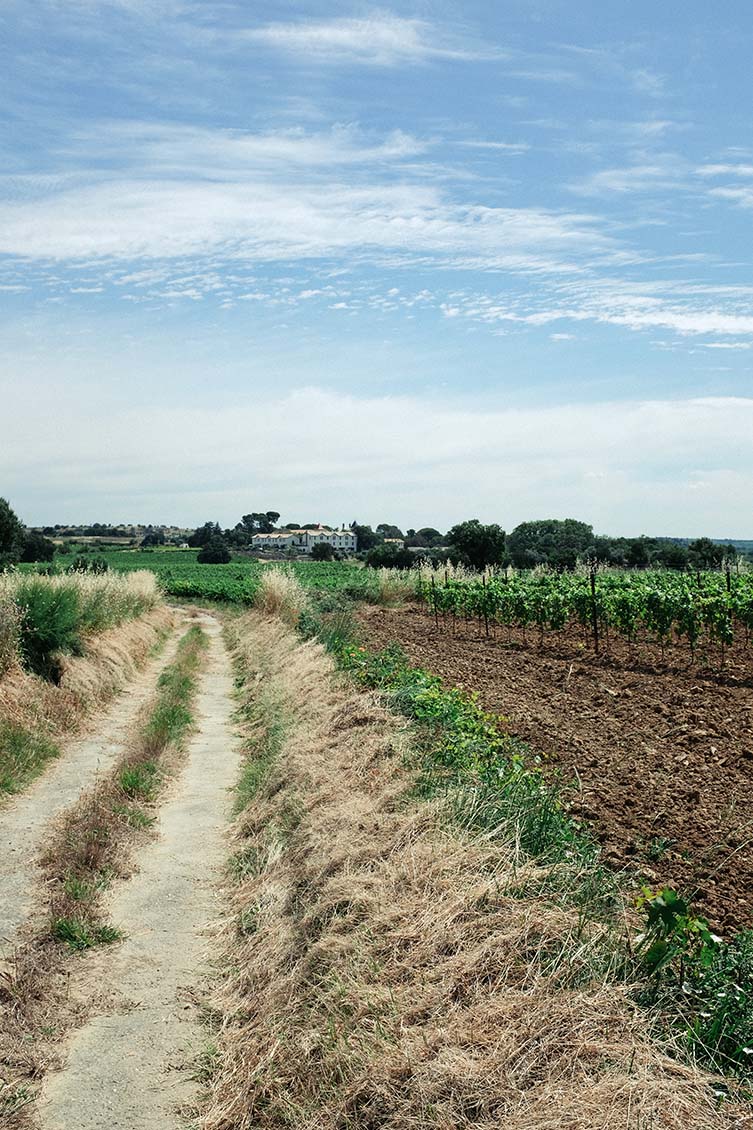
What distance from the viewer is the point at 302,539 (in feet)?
437

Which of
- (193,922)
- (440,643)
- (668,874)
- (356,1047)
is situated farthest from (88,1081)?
(440,643)

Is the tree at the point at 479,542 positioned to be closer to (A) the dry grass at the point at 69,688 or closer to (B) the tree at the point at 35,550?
(B) the tree at the point at 35,550

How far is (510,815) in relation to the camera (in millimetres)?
5707

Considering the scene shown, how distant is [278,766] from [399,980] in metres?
5.32

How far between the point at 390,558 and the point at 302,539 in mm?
60441

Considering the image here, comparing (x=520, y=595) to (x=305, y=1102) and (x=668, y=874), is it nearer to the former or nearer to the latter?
(x=668, y=874)

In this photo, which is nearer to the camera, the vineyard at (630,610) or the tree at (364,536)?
the vineyard at (630,610)

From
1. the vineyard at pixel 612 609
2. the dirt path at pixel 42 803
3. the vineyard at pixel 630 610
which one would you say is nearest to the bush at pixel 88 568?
the vineyard at pixel 612 609

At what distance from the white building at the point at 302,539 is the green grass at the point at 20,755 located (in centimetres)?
10993

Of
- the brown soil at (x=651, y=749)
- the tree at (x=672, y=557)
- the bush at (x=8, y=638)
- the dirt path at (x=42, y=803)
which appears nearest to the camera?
the brown soil at (x=651, y=749)

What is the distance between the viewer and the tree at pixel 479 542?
259 feet

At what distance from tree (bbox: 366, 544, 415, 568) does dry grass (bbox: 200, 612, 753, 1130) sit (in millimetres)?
64838

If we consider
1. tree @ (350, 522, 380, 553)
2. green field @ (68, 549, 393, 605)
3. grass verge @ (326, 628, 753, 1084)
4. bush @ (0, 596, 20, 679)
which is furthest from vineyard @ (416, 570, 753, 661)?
tree @ (350, 522, 380, 553)

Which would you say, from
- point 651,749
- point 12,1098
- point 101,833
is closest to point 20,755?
point 101,833
